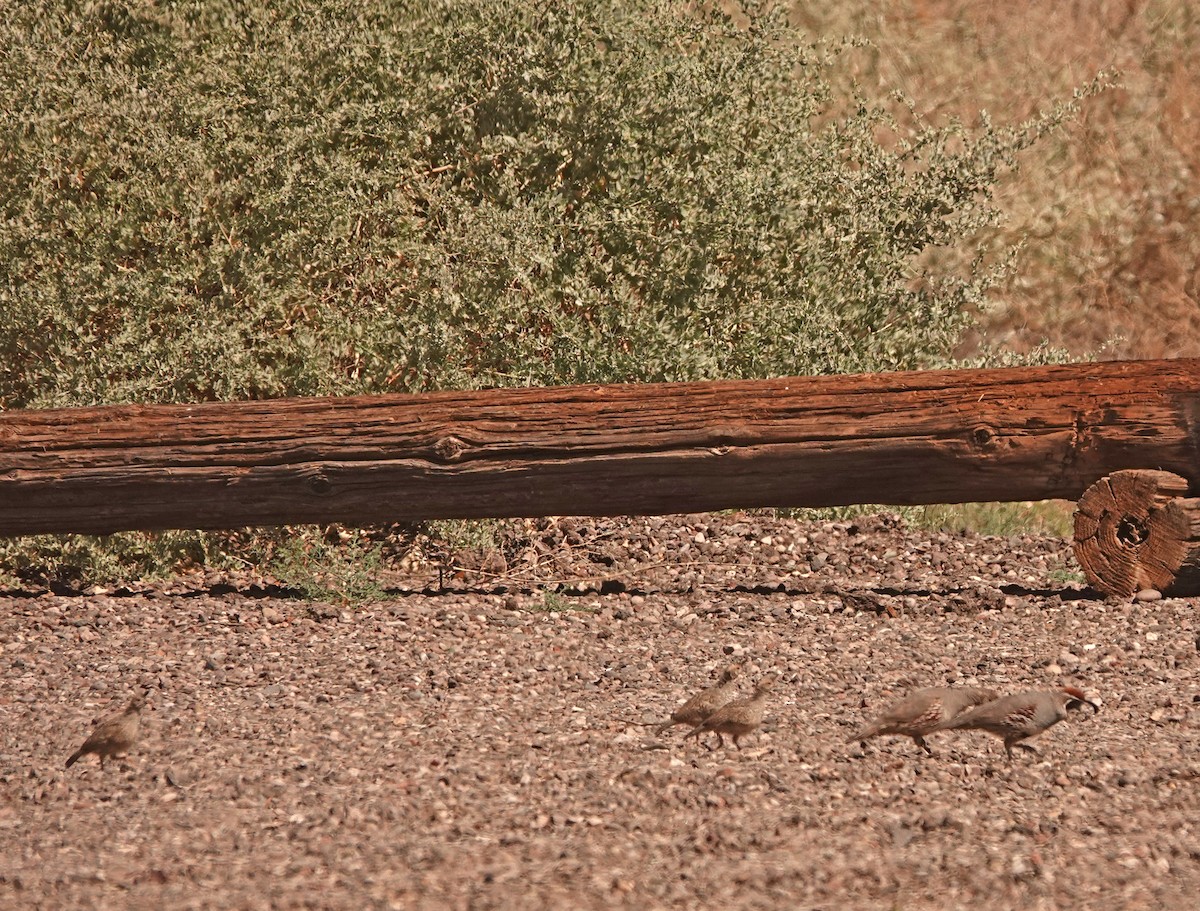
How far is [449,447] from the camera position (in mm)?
6637

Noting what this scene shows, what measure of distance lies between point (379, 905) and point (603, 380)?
182 inches

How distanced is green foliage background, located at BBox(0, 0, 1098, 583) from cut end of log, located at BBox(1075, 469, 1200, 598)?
6.38ft

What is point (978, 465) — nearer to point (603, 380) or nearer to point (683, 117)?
point (603, 380)

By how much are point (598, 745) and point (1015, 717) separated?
1.24 m

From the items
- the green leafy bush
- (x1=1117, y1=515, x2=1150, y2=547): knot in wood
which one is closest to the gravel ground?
(x1=1117, y1=515, x2=1150, y2=547): knot in wood

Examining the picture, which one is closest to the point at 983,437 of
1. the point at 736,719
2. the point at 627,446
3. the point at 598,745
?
the point at 627,446

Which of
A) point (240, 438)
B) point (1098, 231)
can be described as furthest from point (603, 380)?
point (1098, 231)

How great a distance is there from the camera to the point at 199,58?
8.38 metres

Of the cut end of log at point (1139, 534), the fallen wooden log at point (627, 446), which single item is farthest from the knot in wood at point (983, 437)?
the cut end of log at point (1139, 534)

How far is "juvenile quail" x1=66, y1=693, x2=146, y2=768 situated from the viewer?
4809 mm

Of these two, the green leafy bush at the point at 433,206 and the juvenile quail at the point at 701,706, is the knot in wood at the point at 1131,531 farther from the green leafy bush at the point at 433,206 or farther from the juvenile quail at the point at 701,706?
the juvenile quail at the point at 701,706

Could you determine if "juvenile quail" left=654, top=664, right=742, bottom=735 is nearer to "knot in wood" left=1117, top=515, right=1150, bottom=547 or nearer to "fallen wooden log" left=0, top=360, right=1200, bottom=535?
"fallen wooden log" left=0, top=360, right=1200, bottom=535

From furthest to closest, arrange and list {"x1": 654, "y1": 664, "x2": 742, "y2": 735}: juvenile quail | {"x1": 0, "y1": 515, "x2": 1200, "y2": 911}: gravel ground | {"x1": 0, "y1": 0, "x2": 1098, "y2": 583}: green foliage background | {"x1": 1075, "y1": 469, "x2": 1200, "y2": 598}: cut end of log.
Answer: {"x1": 0, "y1": 0, "x2": 1098, "y2": 583}: green foliage background < {"x1": 1075, "y1": 469, "x2": 1200, "y2": 598}: cut end of log < {"x1": 654, "y1": 664, "x2": 742, "y2": 735}: juvenile quail < {"x1": 0, "y1": 515, "x2": 1200, "y2": 911}: gravel ground

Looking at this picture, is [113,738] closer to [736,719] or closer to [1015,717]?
[736,719]
